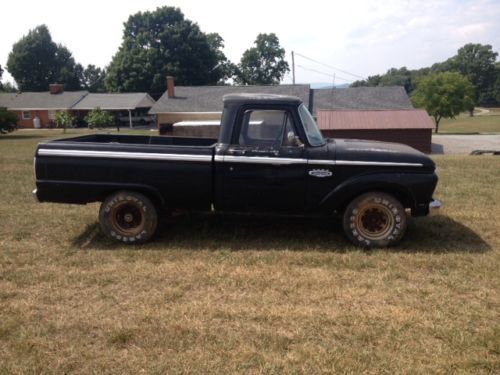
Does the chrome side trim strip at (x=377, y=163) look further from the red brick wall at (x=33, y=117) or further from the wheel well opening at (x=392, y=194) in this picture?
the red brick wall at (x=33, y=117)

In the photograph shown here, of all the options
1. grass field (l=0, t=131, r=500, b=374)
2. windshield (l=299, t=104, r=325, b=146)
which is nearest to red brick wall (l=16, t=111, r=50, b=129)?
grass field (l=0, t=131, r=500, b=374)

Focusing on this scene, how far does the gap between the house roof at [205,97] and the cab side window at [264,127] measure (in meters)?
37.0

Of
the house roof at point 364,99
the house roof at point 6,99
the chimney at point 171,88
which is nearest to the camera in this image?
the house roof at point 364,99

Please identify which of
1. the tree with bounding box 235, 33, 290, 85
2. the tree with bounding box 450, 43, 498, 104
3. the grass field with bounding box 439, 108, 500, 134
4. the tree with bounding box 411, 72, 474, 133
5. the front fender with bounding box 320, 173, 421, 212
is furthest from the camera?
the tree with bounding box 450, 43, 498, 104

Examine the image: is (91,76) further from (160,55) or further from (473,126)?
(473,126)

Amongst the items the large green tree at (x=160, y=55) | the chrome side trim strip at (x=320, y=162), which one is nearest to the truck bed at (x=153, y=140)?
the chrome side trim strip at (x=320, y=162)

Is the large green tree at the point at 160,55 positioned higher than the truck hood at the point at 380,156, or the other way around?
the large green tree at the point at 160,55

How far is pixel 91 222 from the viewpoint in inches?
274

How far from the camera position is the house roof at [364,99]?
40.7m

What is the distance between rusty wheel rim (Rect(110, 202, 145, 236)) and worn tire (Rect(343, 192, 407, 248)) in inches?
105

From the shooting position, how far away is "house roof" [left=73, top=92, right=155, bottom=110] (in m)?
57.9

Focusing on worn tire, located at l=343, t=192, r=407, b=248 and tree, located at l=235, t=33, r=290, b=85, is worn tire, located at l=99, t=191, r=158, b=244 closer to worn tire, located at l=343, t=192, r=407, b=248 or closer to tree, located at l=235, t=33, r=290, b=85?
worn tire, located at l=343, t=192, r=407, b=248

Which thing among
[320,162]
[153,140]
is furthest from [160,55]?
[320,162]

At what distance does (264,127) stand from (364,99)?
38046 millimetres
